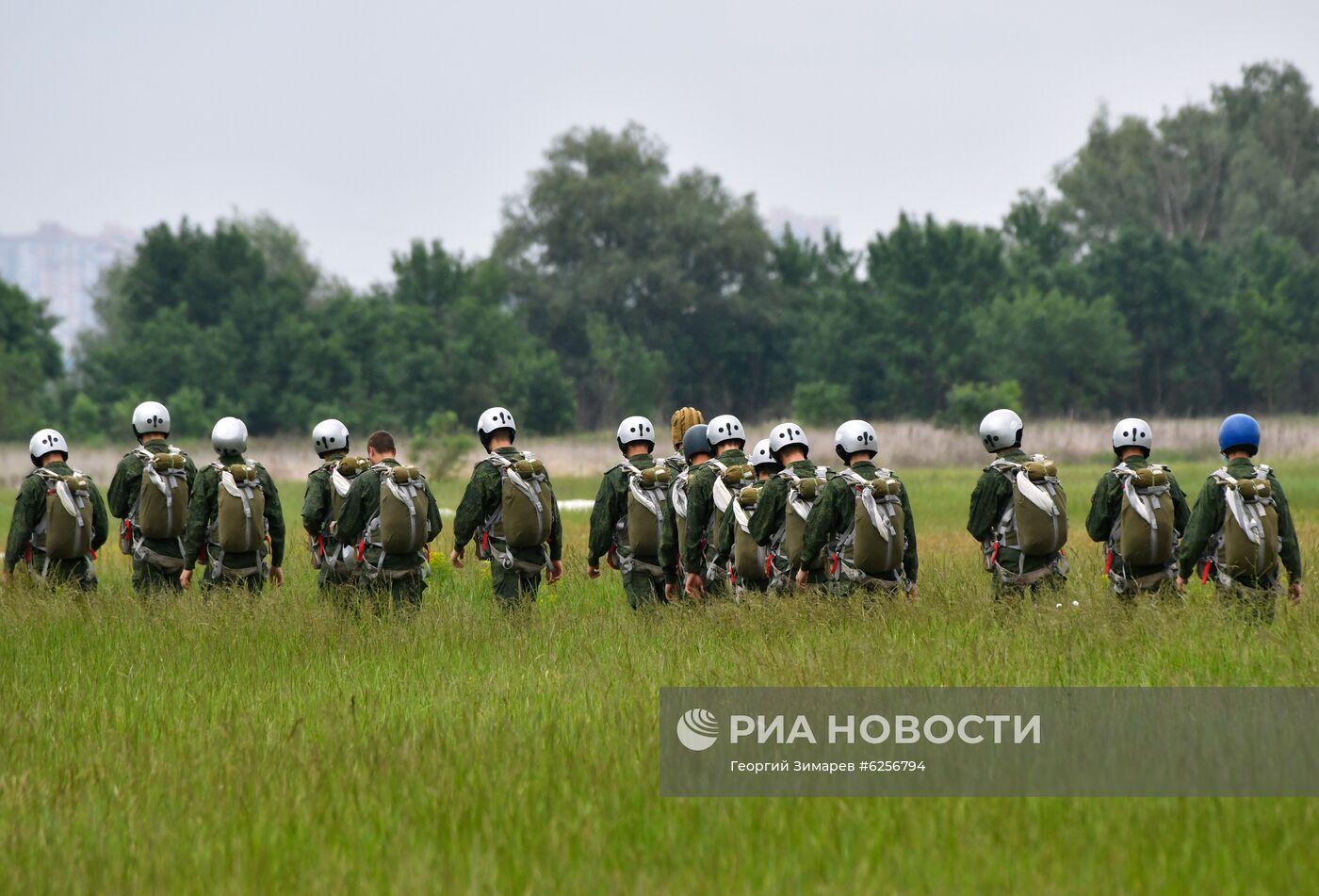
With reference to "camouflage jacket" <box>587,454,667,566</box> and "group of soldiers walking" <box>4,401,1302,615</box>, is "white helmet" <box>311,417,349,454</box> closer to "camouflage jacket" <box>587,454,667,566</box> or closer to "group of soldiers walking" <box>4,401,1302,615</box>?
"group of soldiers walking" <box>4,401,1302,615</box>

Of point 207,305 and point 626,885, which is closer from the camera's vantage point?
point 626,885

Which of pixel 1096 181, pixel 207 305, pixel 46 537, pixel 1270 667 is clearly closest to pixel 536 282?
pixel 207 305

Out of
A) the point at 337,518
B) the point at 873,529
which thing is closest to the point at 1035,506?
the point at 873,529

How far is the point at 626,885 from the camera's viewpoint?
5.88 metres

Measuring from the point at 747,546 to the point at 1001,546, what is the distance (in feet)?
6.05

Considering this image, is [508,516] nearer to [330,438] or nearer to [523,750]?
[330,438]

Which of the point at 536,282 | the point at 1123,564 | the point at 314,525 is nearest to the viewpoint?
the point at 1123,564

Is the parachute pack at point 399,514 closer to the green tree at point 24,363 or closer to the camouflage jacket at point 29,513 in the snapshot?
the camouflage jacket at point 29,513

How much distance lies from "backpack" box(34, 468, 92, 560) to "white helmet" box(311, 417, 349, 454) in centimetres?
199

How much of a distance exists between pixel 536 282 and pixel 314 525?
69.9 meters

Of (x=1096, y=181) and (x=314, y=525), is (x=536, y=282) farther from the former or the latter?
(x=314, y=525)

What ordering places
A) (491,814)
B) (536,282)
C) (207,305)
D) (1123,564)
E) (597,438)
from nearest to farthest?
1. (491,814)
2. (1123,564)
3. (597,438)
4. (207,305)
5. (536,282)

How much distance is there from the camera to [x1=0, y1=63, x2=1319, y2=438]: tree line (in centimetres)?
6938

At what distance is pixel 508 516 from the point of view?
12.5 meters
